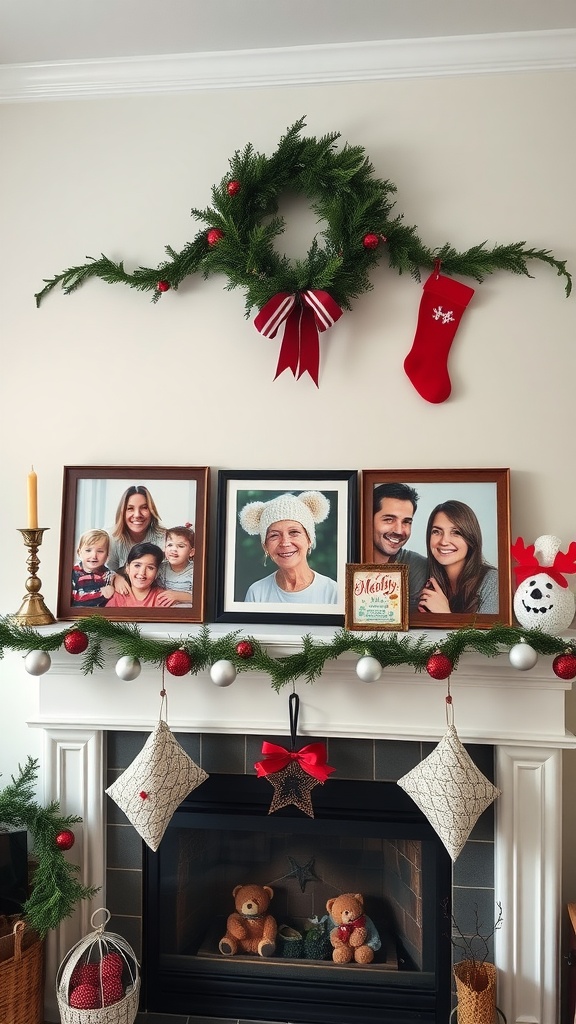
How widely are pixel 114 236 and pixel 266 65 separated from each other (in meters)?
0.65

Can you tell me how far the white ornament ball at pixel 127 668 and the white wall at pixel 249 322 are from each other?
19.0 inches

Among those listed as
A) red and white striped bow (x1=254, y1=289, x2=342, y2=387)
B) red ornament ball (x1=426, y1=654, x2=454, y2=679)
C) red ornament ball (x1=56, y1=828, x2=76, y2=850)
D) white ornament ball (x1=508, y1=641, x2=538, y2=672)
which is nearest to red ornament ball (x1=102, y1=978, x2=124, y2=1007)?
red ornament ball (x1=56, y1=828, x2=76, y2=850)

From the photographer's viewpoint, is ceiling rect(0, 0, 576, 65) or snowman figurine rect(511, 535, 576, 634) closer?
snowman figurine rect(511, 535, 576, 634)

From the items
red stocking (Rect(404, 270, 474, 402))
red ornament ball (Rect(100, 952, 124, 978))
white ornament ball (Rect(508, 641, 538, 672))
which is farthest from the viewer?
red stocking (Rect(404, 270, 474, 402))

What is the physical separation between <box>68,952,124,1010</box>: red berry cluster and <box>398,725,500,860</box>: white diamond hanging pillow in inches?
34.2

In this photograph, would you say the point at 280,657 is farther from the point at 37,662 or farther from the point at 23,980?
the point at 23,980

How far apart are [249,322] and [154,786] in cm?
129

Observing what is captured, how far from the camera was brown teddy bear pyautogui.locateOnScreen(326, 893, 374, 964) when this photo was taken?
204cm

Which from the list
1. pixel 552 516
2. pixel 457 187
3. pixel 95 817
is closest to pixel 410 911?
pixel 95 817

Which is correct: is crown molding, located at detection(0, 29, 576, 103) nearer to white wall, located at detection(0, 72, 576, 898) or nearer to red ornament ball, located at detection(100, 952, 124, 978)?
white wall, located at detection(0, 72, 576, 898)

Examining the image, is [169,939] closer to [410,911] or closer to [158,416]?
[410,911]

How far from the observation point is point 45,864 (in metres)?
1.91

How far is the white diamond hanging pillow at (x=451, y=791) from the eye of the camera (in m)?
1.79

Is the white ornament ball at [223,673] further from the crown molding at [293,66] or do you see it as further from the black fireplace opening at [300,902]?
the crown molding at [293,66]
